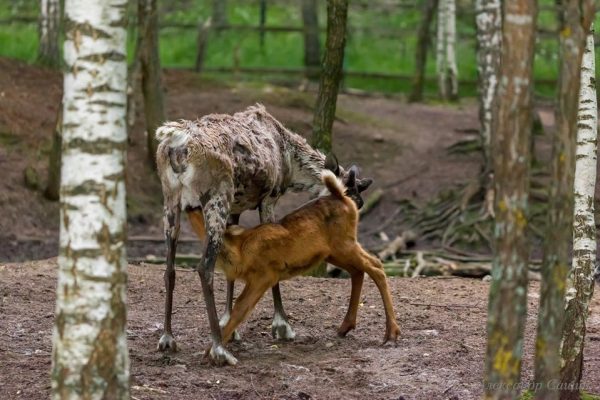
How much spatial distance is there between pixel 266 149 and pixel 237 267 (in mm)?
1205

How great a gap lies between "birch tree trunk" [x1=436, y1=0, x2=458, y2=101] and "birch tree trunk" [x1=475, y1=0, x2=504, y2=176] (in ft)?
21.7

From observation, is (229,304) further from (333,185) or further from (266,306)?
(333,185)

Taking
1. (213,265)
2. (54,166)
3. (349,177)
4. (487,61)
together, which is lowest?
(54,166)

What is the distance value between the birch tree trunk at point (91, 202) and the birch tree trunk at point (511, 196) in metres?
1.71

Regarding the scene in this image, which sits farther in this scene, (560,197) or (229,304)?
(229,304)

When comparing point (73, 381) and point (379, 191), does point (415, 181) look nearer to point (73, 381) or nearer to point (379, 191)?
point (379, 191)

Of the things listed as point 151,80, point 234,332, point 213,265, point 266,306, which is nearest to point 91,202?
point 213,265

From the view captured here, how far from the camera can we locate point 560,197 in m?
4.79

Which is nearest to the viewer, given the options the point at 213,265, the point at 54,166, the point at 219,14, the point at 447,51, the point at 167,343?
the point at 213,265

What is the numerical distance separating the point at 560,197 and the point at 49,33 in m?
15.5

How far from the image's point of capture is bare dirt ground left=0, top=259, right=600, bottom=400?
693 cm

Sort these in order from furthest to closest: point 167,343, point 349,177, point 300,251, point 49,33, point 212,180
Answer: point 49,33
point 349,177
point 300,251
point 167,343
point 212,180

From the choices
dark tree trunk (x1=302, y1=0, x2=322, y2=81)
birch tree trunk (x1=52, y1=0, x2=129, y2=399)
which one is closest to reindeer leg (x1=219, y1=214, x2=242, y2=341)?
birch tree trunk (x1=52, y1=0, x2=129, y2=399)

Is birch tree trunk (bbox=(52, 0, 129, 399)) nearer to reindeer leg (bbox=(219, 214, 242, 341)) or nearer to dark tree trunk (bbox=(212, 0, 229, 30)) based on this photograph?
reindeer leg (bbox=(219, 214, 242, 341))
